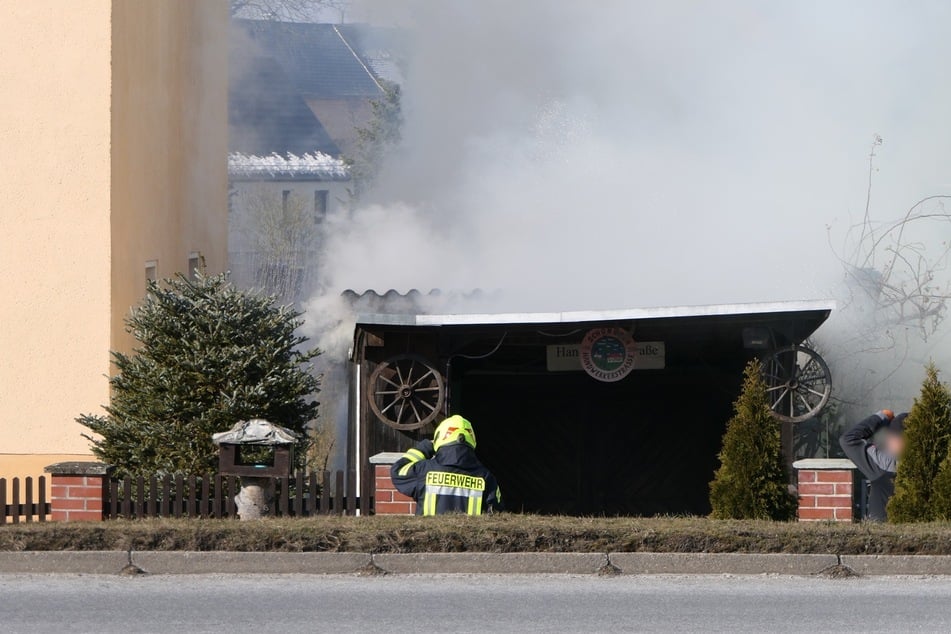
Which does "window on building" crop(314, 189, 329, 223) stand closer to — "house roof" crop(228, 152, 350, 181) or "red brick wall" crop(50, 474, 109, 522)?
"house roof" crop(228, 152, 350, 181)

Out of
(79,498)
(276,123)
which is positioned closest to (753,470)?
(79,498)

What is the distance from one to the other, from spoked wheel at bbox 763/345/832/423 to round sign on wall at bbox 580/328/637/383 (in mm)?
1267

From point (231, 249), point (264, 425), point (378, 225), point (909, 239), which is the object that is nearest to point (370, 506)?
point (264, 425)

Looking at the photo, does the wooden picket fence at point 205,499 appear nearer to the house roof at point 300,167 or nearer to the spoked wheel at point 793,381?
the spoked wheel at point 793,381

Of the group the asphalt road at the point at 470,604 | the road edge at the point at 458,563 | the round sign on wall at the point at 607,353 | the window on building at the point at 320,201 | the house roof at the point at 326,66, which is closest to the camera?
the asphalt road at the point at 470,604

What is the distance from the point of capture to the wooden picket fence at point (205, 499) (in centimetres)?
1094

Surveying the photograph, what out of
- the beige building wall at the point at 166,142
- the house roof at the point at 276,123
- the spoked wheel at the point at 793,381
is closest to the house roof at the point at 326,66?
the house roof at the point at 276,123

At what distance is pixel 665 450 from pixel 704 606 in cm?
883

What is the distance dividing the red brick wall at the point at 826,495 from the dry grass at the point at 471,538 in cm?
177

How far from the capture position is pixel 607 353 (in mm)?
13000

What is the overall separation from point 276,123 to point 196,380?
1381 inches

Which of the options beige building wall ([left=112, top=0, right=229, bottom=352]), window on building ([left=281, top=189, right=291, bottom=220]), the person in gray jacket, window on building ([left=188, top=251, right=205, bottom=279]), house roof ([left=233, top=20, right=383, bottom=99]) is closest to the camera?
the person in gray jacket

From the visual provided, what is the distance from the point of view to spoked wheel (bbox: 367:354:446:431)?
1248cm

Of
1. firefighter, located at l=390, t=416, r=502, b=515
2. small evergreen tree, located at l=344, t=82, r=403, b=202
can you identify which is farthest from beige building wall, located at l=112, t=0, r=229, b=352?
small evergreen tree, located at l=344, t=82, r=403, b=202
